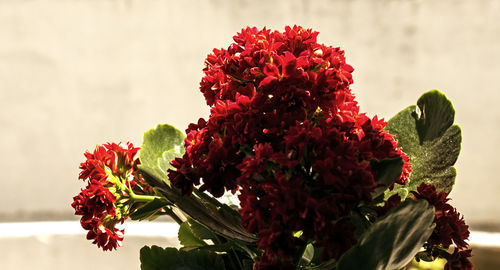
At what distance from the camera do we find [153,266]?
1.51ft

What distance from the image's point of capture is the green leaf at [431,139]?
1.61 ft

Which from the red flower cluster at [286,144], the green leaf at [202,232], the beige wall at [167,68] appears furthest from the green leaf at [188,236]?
the beige wall at [167,68]

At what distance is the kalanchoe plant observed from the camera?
34cm

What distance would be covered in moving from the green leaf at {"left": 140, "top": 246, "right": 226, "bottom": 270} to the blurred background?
860 millimetres

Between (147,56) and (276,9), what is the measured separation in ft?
1.18

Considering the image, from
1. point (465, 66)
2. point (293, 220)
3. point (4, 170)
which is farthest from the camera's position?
point (4, 170)

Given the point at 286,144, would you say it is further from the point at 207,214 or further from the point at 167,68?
the point at 167,68

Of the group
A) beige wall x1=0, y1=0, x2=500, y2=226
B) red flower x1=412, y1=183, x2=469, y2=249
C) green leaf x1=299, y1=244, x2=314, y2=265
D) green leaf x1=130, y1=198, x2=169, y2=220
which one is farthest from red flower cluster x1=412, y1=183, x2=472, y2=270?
beige wall x1=0, y1=0, x2=500, y2=226

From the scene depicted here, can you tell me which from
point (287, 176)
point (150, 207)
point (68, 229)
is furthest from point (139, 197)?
point (68, 229)

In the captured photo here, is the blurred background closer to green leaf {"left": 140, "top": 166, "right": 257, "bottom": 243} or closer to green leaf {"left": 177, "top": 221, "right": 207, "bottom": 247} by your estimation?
green leaf {"left": 177, "top": 221, "right": 207, "bottom": 247}

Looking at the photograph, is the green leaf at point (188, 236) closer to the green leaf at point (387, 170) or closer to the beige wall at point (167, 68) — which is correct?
the green leaf at point (387, 170)

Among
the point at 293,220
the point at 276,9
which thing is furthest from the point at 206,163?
the point at 276,9

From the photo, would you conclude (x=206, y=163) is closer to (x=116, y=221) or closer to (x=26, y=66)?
(x=116, y=221)

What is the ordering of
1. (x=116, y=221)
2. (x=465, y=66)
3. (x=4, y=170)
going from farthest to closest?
(x=4, y=170) < (x=465, y=66) < (x=116, y=221)
